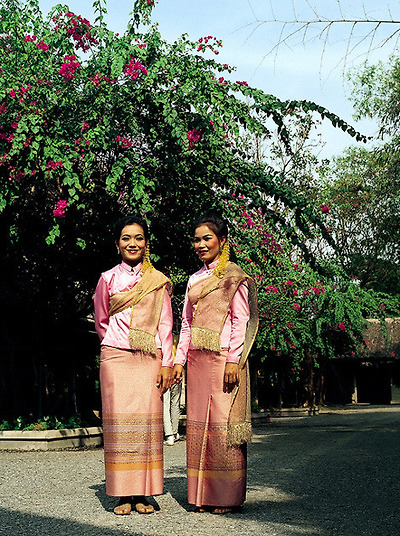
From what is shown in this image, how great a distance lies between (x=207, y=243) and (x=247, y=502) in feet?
6.68

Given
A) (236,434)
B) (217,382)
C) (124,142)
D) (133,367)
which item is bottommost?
(236,434)

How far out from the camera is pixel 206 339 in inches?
235

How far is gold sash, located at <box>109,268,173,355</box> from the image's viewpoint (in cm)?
601

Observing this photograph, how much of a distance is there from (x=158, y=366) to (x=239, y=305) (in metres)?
0.76

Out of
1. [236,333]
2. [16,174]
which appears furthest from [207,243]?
[16,174]

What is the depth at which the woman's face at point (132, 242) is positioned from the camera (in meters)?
6.22

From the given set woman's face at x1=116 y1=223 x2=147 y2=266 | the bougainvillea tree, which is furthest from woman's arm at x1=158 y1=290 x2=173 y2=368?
the bougainvillea tree

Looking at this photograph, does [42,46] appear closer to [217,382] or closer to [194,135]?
[194,135]

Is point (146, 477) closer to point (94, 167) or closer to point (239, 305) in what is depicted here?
point (239, 305)

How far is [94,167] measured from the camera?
11.4 m

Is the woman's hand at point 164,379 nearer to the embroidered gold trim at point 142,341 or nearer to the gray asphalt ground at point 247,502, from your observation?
the embroidered gold trim at point 142,341

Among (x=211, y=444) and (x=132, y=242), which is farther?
(x=132, y=242)

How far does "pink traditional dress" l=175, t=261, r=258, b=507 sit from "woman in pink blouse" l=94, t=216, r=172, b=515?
21 centimetres

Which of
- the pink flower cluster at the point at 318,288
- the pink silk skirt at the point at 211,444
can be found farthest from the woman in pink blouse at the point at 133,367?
the pink flower cluster at the point at 318,288
